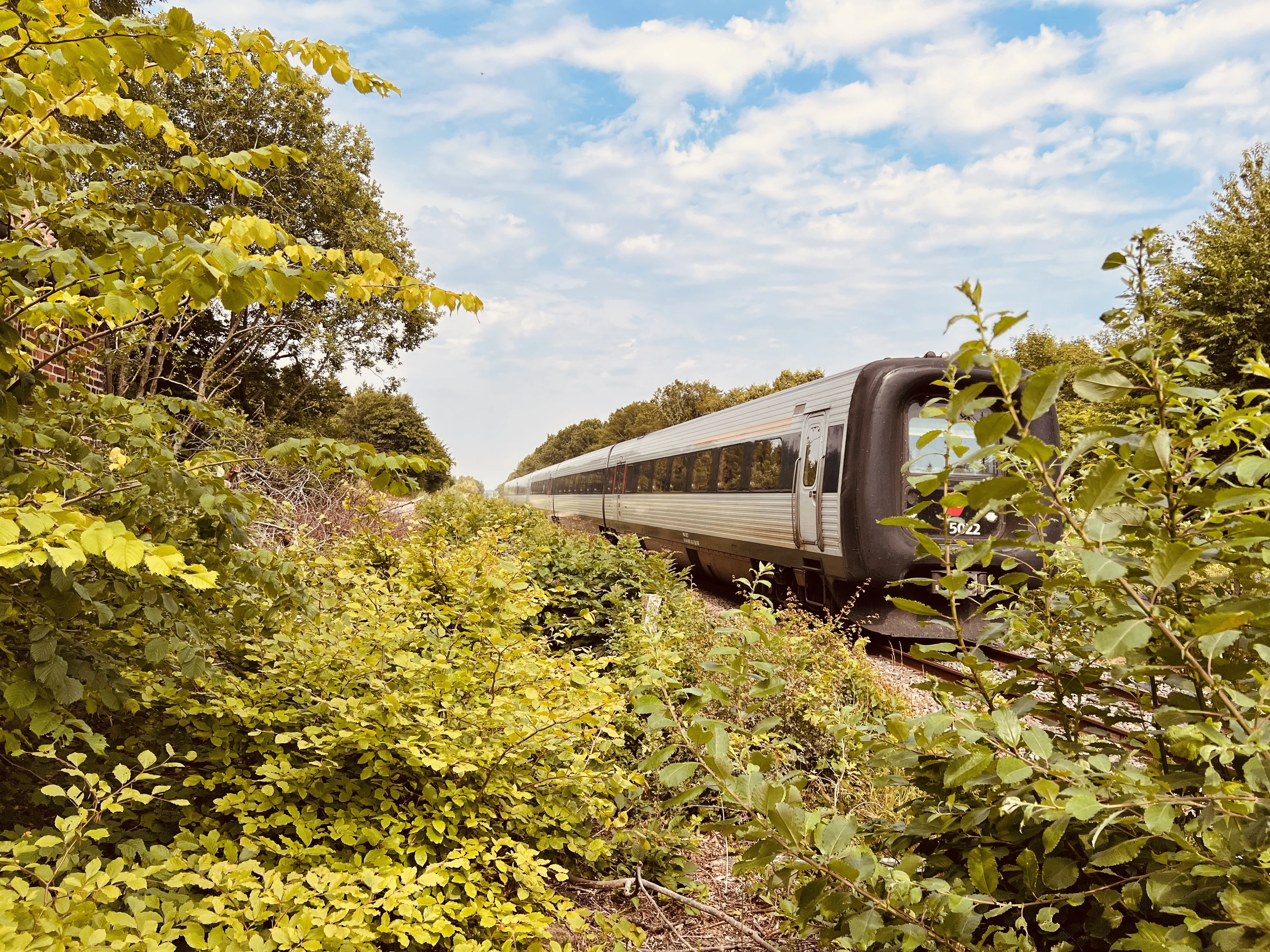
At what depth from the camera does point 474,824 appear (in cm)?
265

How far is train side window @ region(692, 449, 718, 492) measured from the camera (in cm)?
1291

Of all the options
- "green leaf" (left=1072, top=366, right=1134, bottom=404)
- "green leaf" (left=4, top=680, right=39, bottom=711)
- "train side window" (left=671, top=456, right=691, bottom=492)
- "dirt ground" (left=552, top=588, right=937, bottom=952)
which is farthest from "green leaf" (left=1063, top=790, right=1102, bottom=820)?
"train side window" (left=671, top=456, right=691, bottom=492)

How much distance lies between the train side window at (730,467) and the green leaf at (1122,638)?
33.1 feet

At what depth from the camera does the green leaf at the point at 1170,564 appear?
1.22 metres

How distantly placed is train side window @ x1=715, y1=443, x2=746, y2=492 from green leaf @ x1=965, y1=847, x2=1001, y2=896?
9.82 meters

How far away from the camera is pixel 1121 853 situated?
53.5 inches

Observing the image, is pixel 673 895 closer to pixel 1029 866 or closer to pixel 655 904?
pixel 655 904

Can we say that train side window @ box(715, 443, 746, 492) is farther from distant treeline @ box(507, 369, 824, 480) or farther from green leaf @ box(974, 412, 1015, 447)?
distant treeline @ box(507, 369, 824, 480)

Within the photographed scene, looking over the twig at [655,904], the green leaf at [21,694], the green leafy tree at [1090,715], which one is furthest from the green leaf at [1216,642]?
the green leaf at [21,694]

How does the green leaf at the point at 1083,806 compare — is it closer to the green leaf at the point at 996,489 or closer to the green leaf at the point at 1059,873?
the green leaf at the point at 1059,873

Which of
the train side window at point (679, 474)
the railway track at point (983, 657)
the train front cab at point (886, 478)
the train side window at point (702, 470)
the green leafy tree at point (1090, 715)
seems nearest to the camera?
the green leafy tree at point (1090, 715)

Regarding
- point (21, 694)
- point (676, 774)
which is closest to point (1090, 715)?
point (676, 774)

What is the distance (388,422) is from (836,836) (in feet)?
149

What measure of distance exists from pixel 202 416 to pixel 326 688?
1.39 m
